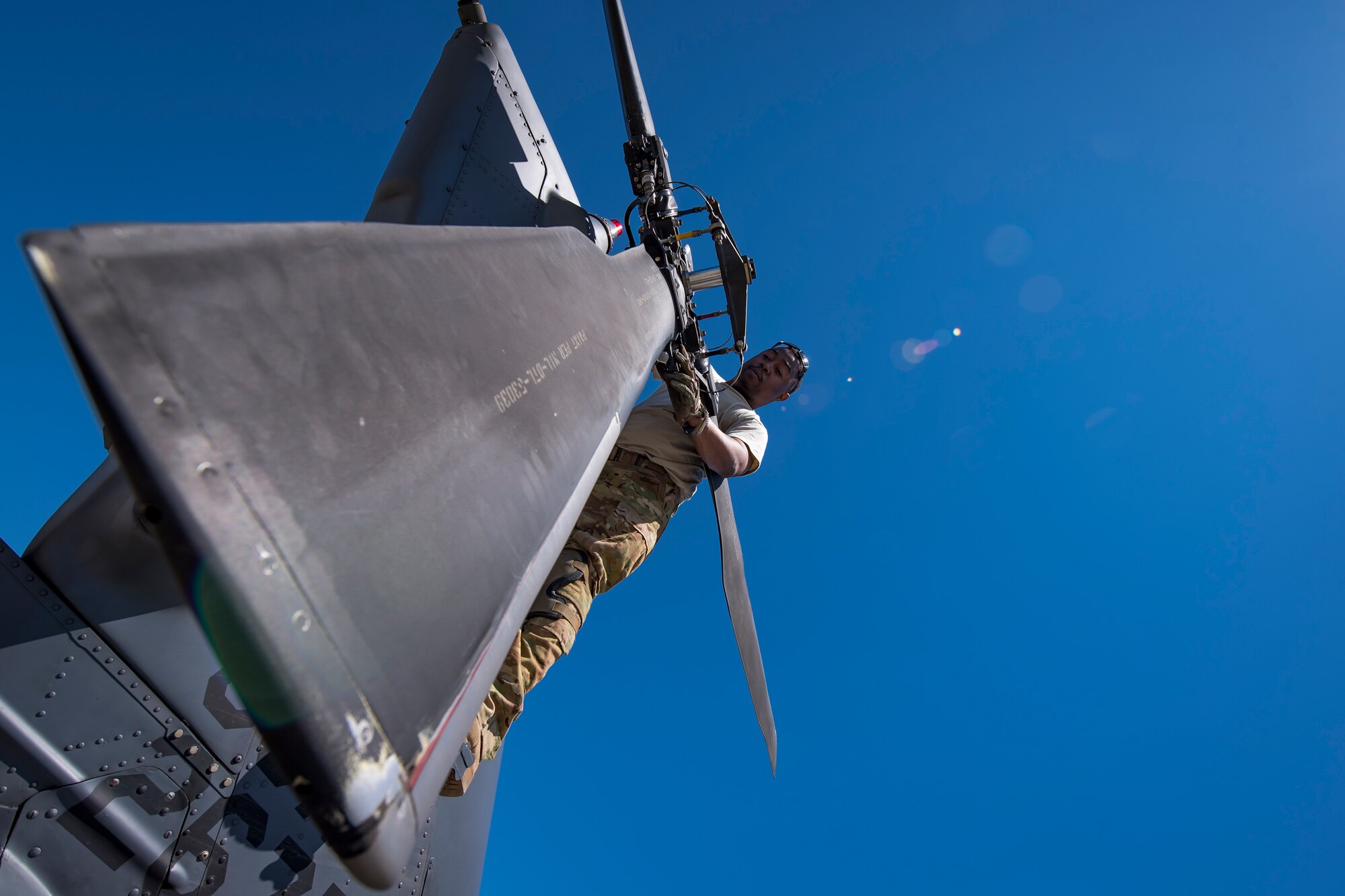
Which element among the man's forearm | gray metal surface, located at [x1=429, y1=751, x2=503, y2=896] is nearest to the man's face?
the man's forearm

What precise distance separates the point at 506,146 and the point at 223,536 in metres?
4.10

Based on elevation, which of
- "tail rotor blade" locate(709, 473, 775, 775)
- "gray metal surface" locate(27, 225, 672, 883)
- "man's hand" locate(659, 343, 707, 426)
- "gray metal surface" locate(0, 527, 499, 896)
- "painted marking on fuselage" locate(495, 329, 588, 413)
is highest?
"gray metal surface" locate(27, 225, 672, 883)

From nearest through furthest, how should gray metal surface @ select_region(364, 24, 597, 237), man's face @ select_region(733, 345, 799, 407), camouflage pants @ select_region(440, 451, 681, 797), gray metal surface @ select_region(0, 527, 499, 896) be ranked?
gray metal surface @ select_region(0, 527, 499, 896) → camouflage pants @ select_region(440, 451, 681, 797) → gray metal surface @ select_region(364, 24, 597, 237) → man's face @ select_region(733, 345, 799, 407)

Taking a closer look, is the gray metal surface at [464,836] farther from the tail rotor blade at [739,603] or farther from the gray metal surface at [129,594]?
the tail rotor blade at [739,603]

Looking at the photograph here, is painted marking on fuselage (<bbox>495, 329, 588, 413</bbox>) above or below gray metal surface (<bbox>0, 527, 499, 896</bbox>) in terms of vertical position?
above

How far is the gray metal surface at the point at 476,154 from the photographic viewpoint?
374cm

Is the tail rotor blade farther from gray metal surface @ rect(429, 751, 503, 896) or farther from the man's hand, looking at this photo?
gray metal surface @ rect(429, 751, 503, 896)

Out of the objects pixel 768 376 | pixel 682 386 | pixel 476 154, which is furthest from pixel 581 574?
pixel 768 376

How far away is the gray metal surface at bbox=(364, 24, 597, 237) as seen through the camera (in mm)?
3738

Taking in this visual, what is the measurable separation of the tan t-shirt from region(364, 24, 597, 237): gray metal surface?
1.28m

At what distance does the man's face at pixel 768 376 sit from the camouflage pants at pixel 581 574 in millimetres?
1849

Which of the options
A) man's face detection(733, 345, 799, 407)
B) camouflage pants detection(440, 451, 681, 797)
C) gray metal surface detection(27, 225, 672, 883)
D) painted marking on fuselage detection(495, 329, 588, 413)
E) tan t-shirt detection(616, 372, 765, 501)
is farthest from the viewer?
man's face detection(733, 345, 799, 407)

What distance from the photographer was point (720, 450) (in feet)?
12.6

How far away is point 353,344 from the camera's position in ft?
3.17
